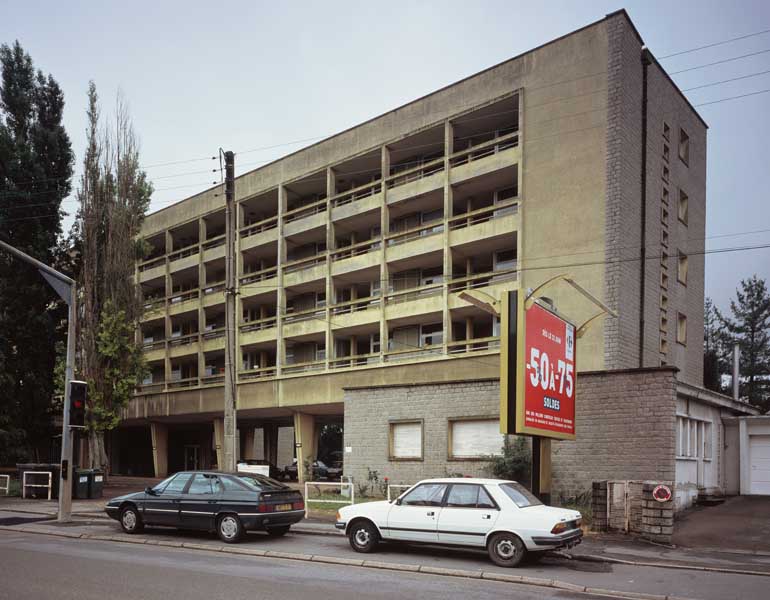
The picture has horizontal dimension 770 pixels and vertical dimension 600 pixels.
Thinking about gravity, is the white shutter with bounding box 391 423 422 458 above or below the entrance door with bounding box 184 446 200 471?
above

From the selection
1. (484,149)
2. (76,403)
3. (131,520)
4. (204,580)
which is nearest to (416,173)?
(484,149)

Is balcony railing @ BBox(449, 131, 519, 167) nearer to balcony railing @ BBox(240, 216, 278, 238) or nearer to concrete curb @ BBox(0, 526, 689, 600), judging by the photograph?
balcony railing @ BBox(240, 216, 278, 238)

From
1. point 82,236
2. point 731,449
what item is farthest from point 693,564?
point 82,236

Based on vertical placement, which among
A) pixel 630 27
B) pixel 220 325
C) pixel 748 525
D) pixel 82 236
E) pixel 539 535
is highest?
pixel 630 27

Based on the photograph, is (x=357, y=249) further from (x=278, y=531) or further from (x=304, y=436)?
(x=278, y=531)

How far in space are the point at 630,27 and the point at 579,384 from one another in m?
15.8

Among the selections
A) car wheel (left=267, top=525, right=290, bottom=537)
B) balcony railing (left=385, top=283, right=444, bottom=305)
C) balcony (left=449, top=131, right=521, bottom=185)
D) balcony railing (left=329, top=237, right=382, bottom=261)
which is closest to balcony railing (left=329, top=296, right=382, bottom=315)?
balcony railing (left=385, top=283, right=444, bottom=305)

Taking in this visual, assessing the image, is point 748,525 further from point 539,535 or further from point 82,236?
point 82,236

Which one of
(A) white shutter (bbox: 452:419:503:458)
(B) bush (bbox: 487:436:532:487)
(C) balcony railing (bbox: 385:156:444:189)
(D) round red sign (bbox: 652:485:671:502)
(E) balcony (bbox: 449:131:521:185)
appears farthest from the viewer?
(C) balcony railing (bbox: 385:156:444:189)

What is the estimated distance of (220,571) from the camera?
11883 millimetres

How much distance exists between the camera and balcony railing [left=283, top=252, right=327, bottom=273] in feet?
130

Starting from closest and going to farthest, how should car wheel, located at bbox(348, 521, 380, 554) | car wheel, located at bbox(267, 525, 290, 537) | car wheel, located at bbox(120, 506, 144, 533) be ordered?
car wheel, located at bbox(348, 521, 380, 554) → car wheel, located at bbox(267, 525, 290, 537) → car wheel, located at bbox(120, 506, 144, 533)

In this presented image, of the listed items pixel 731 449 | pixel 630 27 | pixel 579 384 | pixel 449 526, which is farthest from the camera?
pixel 630 27

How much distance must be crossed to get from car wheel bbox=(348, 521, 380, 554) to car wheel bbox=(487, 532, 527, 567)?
233cm
